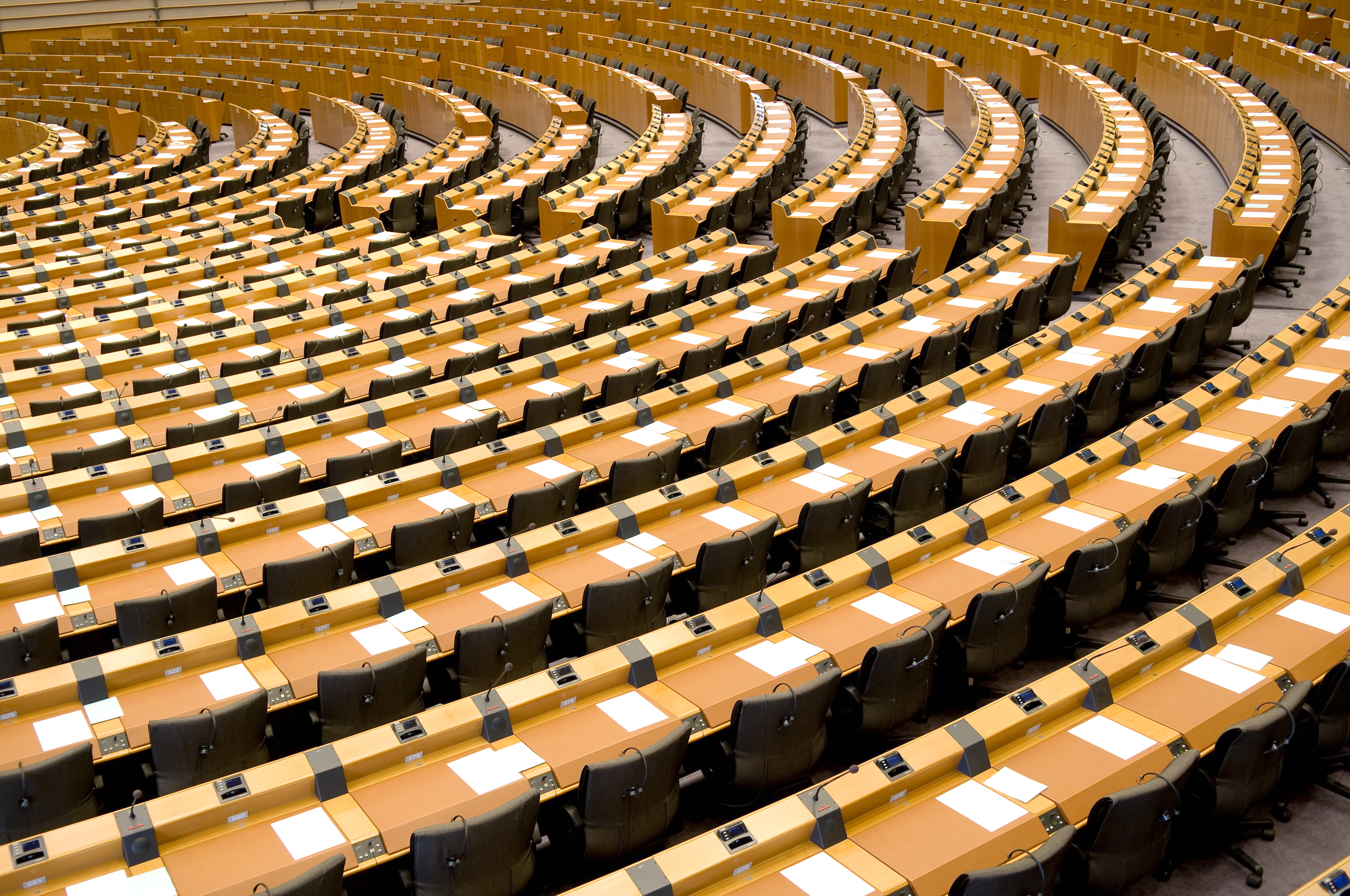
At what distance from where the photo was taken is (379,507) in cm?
732

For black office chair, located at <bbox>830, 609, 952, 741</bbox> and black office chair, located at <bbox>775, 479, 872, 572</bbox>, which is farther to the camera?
black office chair, located at <bbox>775, 479, 872, 572</bbox>

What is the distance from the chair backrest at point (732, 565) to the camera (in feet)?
21.1

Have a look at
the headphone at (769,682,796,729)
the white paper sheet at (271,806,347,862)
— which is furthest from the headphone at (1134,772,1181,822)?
the white paper sheet at (271,806,347,862)

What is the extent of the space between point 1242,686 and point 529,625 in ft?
10.4

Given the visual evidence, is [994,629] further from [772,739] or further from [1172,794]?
[1172,794]

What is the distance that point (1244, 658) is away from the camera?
544 centimetres

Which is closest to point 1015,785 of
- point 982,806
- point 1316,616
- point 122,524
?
point 982,806

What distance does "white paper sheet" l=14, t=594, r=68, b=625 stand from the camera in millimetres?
6133

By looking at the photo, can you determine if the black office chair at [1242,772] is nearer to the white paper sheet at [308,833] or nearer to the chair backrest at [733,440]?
the white paper sheet at [308,833]

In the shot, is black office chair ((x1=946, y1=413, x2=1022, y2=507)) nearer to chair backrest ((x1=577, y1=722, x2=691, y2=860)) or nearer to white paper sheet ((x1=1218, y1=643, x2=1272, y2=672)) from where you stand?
white paper sheet ((x1=1218, y1=643, x2=1272, y2=672))

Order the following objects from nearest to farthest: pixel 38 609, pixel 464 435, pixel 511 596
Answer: pixel 38 609 < pixel 511 596 < pixel 464 435

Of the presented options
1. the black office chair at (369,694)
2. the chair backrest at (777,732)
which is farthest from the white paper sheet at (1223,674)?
the black office chair at (369,694)

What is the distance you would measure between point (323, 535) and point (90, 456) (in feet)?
6.21

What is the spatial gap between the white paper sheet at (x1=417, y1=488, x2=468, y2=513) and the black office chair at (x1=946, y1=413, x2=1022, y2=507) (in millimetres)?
2907
